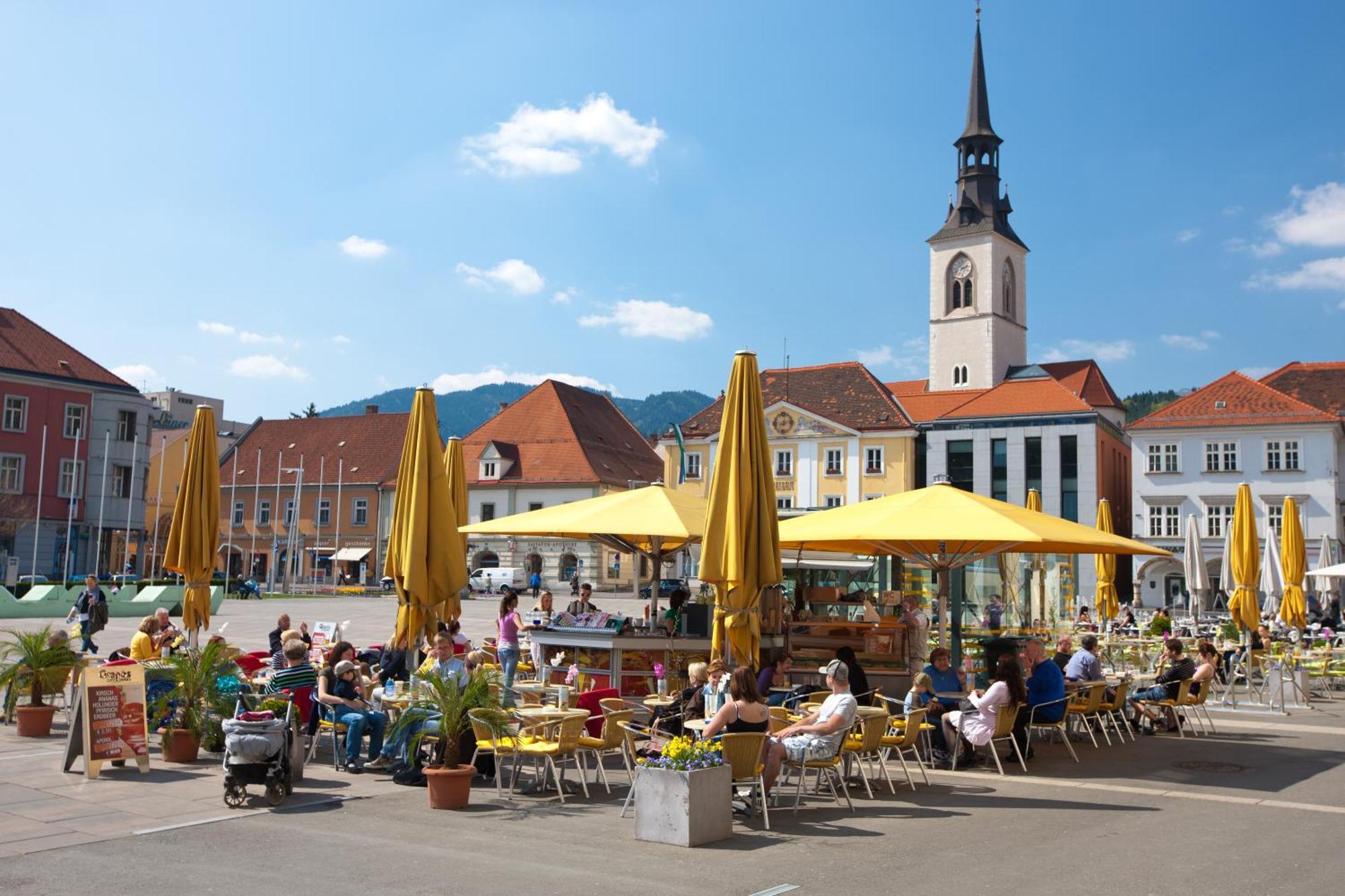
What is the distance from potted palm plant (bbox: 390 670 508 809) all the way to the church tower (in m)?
69.1

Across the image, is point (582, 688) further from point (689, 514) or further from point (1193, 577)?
point (1193, 577)

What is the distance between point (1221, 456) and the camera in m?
56.6

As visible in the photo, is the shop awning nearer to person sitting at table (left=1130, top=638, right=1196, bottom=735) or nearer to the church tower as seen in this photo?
the church tower

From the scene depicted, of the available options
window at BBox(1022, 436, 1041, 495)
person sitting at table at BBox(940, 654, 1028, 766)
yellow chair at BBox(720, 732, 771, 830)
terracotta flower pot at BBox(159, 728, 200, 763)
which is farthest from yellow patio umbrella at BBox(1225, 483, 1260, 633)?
window at BBox(1022, 436, 1041, 495)

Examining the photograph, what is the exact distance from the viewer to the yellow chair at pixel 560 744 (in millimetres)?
10266

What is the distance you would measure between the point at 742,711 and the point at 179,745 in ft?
18.6

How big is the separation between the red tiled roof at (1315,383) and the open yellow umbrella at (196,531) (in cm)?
5788

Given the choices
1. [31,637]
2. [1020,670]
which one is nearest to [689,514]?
[1020,670]

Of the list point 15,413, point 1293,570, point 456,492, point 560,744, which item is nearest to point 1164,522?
point 1293,570

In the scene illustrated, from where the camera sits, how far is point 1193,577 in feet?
84.2

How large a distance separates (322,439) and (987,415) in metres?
44.7

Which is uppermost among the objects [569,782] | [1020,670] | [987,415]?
[987,415]

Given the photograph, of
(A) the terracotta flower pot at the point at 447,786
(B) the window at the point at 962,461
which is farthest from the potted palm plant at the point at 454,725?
(B) the window at the point at 962,461

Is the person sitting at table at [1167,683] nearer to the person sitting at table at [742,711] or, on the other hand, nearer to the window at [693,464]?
the person sitting at table at [742,711]
